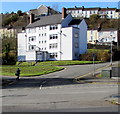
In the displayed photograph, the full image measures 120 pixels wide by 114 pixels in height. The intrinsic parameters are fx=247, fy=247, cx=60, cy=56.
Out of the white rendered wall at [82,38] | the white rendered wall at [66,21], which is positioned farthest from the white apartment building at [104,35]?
the white rendered wall at [66,21]

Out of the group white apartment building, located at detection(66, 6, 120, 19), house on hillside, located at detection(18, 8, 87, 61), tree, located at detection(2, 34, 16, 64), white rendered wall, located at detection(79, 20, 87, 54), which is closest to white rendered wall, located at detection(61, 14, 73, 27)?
house on hillside, located at detection(18, 8, 87, 61)

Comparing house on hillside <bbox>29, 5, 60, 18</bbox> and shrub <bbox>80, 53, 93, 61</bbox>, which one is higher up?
house on hillside <bbox>29, 5, 60, 18</bbox>

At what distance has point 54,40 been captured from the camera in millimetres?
67562

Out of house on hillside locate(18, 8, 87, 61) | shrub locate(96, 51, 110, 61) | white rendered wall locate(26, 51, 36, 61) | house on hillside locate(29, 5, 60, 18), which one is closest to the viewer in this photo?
shrub locate(96, 51, 110, 61)

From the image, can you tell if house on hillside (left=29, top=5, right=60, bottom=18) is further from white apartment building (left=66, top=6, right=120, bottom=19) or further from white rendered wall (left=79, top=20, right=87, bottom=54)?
white rendered wall (left=79, top=20, right=87, bottom=54)

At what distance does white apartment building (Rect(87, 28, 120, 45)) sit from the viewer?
98637 millimetres

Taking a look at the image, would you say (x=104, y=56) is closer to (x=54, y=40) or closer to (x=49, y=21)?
(x=54, y=40)

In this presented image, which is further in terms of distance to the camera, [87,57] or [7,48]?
[7,48]

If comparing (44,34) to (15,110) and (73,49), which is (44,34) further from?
(15,110)

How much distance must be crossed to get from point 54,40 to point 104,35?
40.4 meters

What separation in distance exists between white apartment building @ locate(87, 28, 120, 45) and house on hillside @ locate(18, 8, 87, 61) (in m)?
29.1

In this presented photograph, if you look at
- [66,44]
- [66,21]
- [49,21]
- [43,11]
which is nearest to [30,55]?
[49,21]

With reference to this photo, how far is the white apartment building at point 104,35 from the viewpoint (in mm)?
98637

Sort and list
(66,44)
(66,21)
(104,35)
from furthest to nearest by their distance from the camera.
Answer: (104,35) < (66,21) < (66,44)
